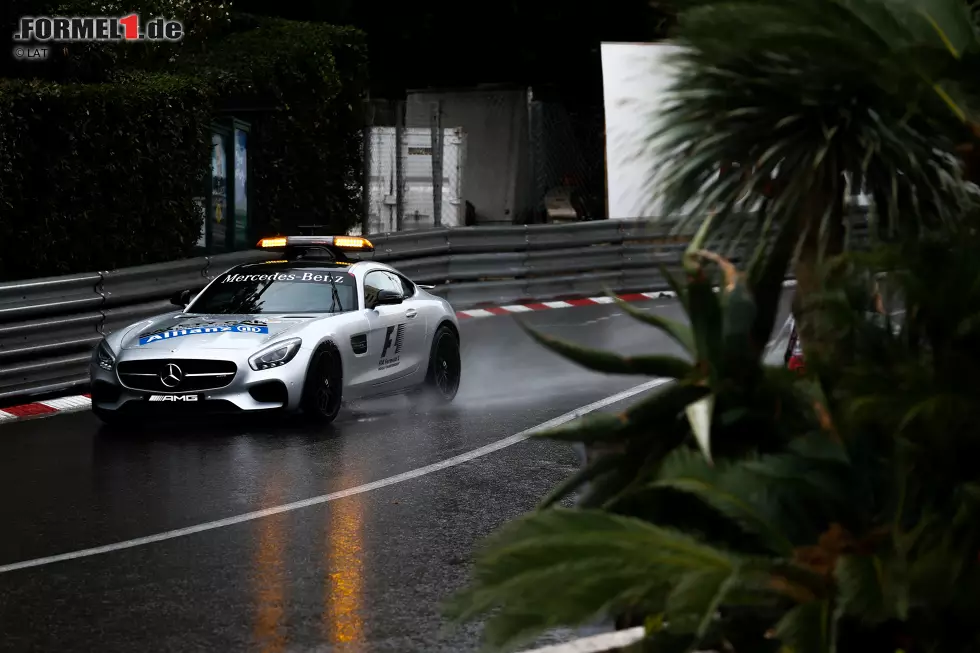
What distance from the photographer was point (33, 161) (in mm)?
19062

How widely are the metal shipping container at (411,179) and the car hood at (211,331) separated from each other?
43.3 feet

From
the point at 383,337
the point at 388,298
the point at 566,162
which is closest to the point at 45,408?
the point at 383,337

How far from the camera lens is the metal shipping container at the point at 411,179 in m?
27.5

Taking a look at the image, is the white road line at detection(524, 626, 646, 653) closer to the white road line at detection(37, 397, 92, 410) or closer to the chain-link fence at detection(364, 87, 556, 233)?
the white road line at detection(37, 397, 92, 410)

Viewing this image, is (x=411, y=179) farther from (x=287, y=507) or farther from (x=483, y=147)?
(x=287, y=507)

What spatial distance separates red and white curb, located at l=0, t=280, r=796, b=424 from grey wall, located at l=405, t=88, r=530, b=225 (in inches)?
285

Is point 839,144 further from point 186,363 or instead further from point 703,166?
point 186,363

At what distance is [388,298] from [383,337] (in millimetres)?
378

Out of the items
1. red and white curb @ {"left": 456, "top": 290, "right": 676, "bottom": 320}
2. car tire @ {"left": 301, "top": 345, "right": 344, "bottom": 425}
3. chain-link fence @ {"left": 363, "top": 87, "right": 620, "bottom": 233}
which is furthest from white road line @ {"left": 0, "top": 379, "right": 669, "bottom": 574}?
chain-link fence @ {"left": 363, "top": 87, "right": 620, "bottom": 233}

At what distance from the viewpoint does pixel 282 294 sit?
14.8 meters

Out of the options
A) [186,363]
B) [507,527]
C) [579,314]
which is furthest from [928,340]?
[579,314]

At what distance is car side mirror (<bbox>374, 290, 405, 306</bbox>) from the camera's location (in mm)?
14695

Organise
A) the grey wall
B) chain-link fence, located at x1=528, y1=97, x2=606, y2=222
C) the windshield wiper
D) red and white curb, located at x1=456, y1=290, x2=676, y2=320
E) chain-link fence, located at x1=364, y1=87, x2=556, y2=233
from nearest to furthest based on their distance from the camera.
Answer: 1. the windshield wiper
2. red and white curb, located at x1=456, y1=290, x2=676, y2=320
3. chain-link fence, located at x1=364, y1=87, x2=556, y2=233
4. chain-link fence, located at x1=528, y1=97, x2=606, y2=222
5. the grey wall

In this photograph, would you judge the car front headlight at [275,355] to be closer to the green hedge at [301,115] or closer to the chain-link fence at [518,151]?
the green hedge at [301,115]
